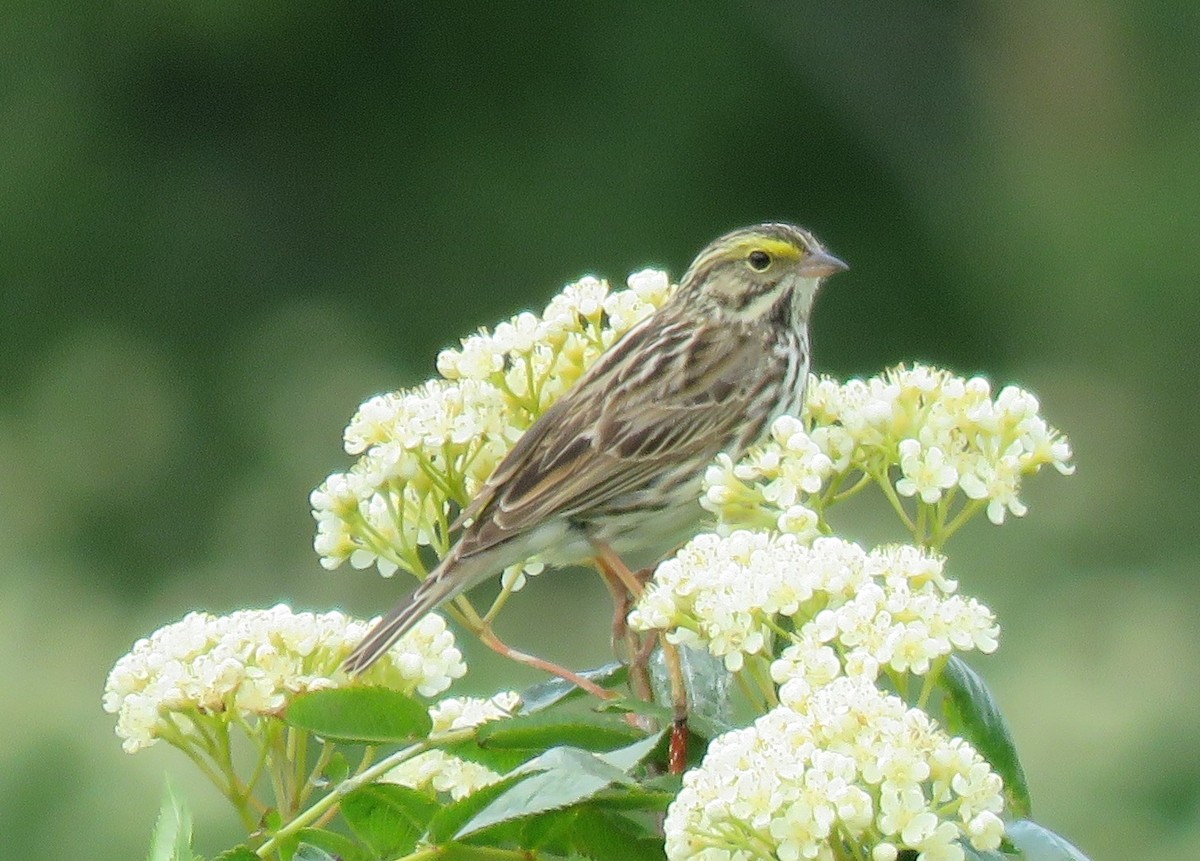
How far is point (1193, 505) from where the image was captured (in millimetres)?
12367

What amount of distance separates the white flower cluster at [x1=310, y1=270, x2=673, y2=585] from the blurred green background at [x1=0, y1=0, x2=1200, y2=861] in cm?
693

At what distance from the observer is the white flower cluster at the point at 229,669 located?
83.2 inches

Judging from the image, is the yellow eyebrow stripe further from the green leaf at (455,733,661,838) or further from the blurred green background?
the blurred green background

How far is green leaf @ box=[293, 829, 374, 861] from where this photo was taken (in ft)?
6.59

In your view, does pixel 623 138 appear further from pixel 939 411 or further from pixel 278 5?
pixel 939 411

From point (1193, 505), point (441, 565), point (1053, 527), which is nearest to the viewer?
point (441, 565)

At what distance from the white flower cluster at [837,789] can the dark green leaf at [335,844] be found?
1.16 feet

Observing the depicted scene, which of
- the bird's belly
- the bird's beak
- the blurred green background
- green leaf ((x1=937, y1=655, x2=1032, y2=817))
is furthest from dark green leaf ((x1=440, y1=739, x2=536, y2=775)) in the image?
the blurred green background

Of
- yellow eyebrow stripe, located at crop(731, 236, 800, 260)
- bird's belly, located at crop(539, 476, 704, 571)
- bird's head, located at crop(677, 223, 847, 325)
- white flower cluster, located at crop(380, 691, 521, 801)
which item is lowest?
white flower cluster, located at crop(380, 691, 521, 801)

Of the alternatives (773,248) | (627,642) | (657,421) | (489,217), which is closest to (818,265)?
(773,248)

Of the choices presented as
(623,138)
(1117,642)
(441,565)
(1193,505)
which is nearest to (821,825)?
(441,565)

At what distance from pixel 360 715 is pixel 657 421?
1377mm

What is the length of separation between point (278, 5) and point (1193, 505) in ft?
35.4

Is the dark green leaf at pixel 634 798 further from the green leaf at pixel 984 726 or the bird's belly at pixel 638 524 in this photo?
the bird's belly at pixel 638 524
